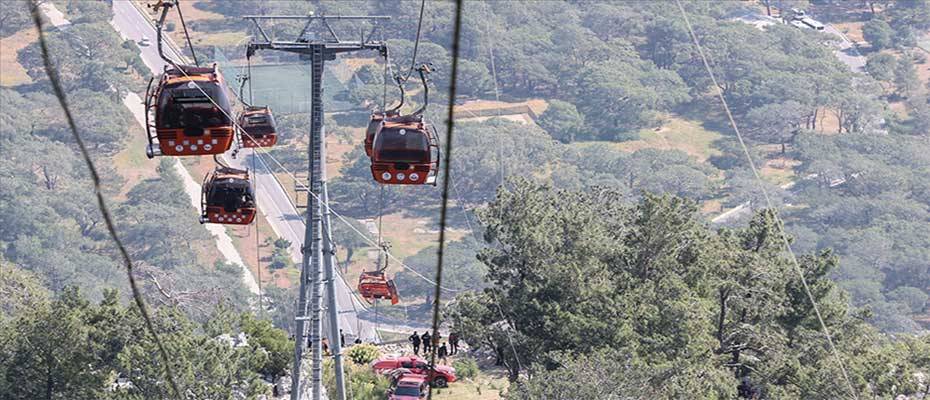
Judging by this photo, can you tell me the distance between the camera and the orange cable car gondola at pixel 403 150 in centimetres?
2753

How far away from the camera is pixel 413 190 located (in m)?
112

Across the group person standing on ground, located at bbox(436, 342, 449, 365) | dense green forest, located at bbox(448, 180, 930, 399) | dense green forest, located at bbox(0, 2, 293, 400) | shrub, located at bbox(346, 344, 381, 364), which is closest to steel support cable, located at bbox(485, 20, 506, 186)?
dense green forest, located at bbox(0, 2, 293, 400)

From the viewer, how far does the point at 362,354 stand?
37531 millimetres

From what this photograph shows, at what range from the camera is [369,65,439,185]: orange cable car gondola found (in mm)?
27531

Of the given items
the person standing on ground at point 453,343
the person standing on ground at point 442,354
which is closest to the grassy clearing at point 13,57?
the person standing on ground at point 453,343

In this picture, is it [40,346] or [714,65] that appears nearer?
[40,346]

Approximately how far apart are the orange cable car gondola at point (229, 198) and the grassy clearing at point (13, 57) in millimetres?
95729

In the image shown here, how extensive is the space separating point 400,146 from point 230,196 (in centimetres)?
606

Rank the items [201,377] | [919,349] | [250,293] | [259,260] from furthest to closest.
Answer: [259,260] < [250,293] < [919,349] < [201,377]

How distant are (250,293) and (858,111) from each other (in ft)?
181

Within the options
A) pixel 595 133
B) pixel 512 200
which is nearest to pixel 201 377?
pixel 512 200

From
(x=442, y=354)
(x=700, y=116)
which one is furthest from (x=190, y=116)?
(x=700, y=116)

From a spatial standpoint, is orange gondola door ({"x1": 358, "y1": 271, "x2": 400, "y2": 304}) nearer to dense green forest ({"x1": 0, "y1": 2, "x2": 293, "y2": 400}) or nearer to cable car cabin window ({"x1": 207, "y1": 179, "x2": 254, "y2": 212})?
dense green forest ({"x1": 0, "y1": 2, "x2": 293, "y2": 400})

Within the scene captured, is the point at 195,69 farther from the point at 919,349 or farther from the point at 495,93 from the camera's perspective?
the point at 495,93
